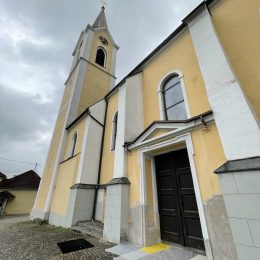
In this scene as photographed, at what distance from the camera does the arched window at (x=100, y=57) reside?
698 inches

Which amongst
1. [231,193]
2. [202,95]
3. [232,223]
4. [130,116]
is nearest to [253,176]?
[231,193]

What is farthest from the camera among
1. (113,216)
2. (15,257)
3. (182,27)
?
(182,27)

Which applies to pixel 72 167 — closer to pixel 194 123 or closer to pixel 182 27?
pixel 194 123

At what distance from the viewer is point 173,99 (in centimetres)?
612

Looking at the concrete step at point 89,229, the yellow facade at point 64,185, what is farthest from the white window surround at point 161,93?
the yellow facade at point 64,185

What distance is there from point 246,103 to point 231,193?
1943 mm

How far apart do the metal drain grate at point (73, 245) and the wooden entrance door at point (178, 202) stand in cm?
239

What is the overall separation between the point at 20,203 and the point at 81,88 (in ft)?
69.4

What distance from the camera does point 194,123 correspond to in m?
4.33

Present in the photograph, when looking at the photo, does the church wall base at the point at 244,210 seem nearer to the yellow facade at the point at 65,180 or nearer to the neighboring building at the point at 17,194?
the yellow facade at the point at 65,180

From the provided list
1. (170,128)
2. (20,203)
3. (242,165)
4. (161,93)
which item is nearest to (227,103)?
(242,165)

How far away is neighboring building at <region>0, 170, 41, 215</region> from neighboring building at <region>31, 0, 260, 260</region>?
18.4 m

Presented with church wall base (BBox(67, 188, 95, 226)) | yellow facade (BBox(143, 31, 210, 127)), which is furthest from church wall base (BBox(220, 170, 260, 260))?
church wall base (BBox(67, 188, 95, 226))

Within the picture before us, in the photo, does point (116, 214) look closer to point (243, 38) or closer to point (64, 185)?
point (64, 185)
